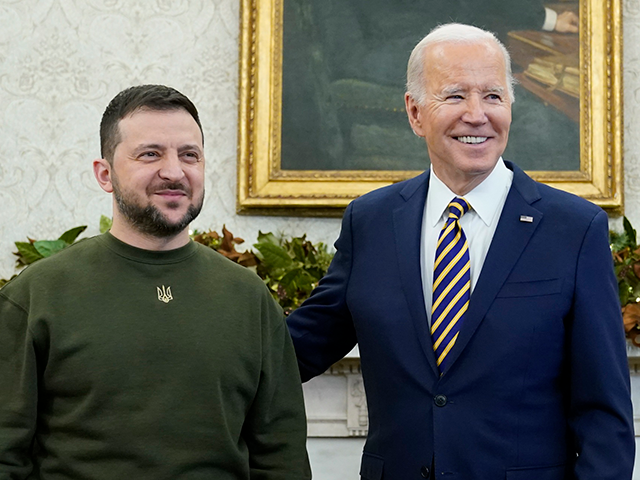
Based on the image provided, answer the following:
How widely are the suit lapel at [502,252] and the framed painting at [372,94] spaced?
1596 millimetres

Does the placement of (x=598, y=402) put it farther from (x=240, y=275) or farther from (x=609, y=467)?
(x=240, y=275)

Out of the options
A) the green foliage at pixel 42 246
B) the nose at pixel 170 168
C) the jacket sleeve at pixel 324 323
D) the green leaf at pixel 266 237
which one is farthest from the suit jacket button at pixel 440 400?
the green foliage at pixel 42 246

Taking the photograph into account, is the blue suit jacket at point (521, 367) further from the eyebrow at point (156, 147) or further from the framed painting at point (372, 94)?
the framed painting at point (372, 94)

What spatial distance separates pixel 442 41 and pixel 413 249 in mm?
494

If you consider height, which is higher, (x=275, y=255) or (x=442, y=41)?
(x=442, y=41)

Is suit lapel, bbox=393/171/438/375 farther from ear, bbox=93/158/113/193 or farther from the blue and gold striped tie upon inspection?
ear, bbox=93/158/113/193

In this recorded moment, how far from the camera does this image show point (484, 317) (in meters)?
1.66

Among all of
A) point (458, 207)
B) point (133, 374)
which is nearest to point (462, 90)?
point (458, 207)

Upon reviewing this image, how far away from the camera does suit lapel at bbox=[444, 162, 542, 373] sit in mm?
1658

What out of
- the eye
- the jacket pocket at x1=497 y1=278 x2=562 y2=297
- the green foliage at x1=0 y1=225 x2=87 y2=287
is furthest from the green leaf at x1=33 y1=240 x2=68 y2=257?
the jacket pocket at x1=497 y1=278 x2=562 y2=297

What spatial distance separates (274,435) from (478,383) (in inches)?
17.9

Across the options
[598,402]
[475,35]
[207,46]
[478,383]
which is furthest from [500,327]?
[207,46]

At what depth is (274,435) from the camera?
1.62m

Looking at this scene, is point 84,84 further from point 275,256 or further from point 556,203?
point 556,203
